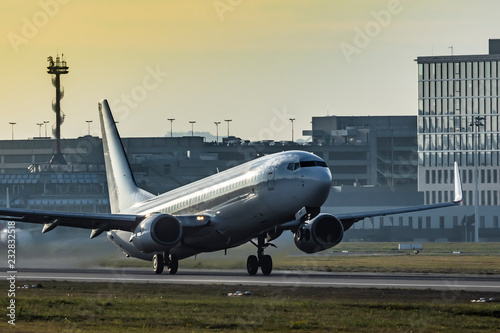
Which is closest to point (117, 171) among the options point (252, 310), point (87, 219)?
point (87, 219)

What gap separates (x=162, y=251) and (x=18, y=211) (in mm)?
8577

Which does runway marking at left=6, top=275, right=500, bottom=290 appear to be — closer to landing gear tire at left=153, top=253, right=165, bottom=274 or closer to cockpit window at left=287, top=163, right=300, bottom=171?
landing gear tire at left=153, top=253, right=165, bottom=274

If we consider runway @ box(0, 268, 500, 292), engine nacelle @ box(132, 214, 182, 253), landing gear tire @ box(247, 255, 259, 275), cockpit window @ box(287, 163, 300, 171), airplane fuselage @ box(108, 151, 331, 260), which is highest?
cockpit window @ box(287, 163, 300, 171)

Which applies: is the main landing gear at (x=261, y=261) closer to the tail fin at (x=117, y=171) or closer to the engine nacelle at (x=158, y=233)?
the engine nacelle at (x=158, y=233)

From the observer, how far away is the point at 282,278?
201ft

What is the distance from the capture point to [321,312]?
4078cm

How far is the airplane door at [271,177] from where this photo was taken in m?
58.8

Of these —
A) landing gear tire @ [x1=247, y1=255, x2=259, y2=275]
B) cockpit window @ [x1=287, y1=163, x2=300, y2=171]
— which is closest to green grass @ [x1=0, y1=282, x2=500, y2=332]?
cockpit window @ [x1=287, y1=163, x2=300, y2=171]

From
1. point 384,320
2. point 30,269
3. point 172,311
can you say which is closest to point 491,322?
point 384,320

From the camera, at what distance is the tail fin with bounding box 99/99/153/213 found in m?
78.4

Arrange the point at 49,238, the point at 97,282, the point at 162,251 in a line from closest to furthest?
the point at 97,282 < the point at 162,251 < the point at 49,238

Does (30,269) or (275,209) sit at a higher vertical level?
(275,209)

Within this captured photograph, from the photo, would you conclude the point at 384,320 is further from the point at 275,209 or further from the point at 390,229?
the point at 390,229

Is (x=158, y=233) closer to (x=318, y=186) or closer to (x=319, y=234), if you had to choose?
(x=319, y=234)
